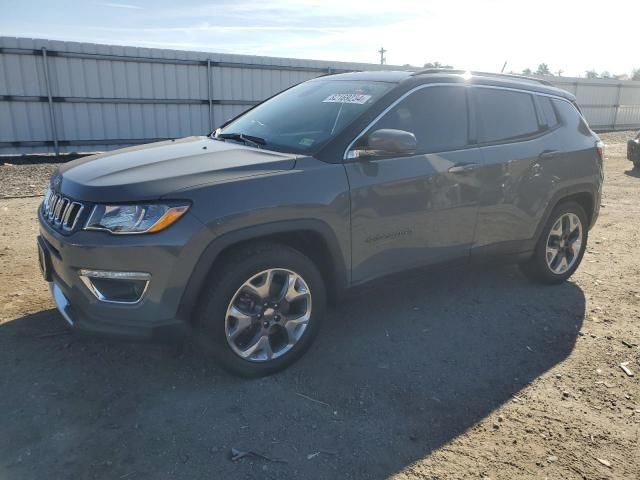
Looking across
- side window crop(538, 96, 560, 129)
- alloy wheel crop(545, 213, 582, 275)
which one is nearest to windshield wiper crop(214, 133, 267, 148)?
side window crop(538, 96, 560, 129)

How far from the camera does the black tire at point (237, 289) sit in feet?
9.55

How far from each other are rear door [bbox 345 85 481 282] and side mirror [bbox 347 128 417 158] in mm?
60

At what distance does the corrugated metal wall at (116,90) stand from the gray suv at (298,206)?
9.36 meters

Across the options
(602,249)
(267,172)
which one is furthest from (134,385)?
(602,249)

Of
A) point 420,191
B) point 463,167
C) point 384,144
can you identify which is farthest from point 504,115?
point 384,144

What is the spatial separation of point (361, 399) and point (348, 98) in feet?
6.76

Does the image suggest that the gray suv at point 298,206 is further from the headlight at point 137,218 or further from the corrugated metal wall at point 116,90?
the corrugated metal wall at point 116,90

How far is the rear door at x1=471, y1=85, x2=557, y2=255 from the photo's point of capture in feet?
13.3

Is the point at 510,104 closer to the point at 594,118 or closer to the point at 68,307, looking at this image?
the point at 68,307

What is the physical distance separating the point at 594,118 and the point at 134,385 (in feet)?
83.4

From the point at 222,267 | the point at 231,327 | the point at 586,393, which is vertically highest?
the point at 222,267

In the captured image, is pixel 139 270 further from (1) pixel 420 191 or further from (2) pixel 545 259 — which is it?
(2) pixel 545 259

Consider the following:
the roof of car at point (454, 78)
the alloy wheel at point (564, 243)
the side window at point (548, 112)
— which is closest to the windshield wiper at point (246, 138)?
the roof of car at point (454, 78)

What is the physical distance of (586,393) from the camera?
3.21 meters
